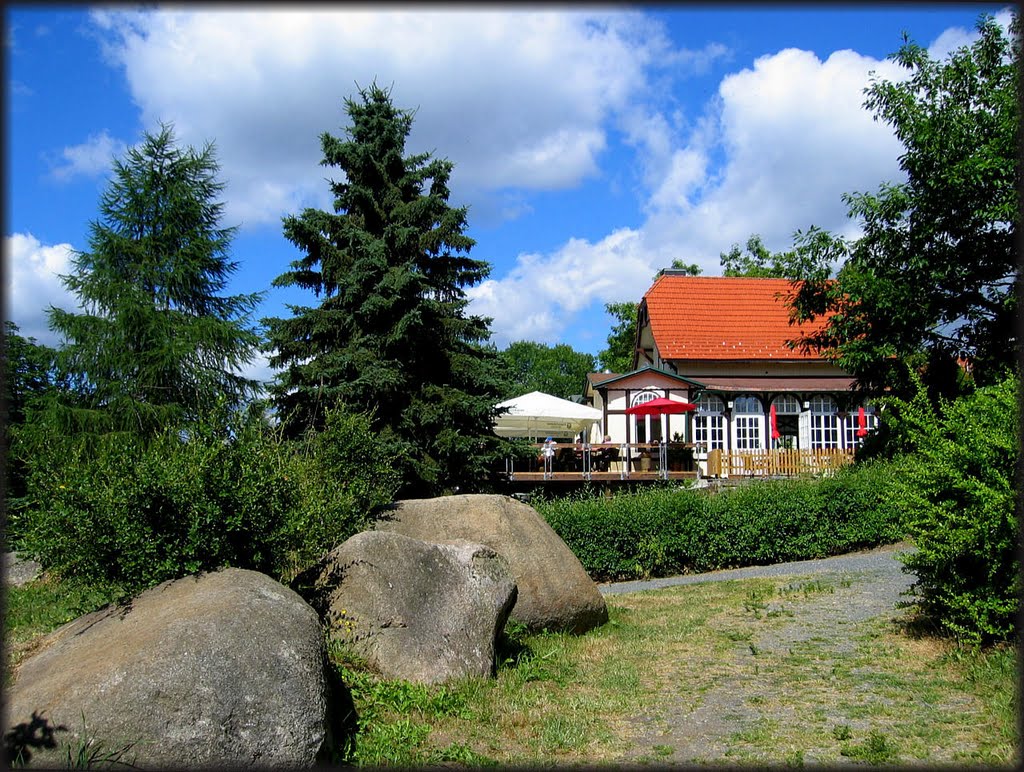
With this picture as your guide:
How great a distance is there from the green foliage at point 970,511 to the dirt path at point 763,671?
1248 millimetres

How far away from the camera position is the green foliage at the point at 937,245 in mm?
19922

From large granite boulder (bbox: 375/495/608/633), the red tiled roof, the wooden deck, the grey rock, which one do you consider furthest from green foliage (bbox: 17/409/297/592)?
the red tiled roof

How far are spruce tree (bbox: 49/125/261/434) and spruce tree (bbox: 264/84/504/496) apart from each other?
1.86 metres

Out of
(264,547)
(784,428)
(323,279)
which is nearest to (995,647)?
(264,547)

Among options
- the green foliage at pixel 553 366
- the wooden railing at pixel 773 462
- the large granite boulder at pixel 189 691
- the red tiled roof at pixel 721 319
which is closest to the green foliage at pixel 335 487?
the large granite boulder at pixel 189 691

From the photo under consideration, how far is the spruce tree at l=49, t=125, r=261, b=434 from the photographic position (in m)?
16.5

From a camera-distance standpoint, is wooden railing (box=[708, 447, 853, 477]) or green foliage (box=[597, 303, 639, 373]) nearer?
wooden railing (box=[708, 447, 853, 477])

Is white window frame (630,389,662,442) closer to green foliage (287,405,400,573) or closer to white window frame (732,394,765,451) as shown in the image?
white window frame (732,394,765,451)

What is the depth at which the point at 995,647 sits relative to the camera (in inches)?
299

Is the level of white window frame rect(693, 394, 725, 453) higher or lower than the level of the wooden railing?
higher

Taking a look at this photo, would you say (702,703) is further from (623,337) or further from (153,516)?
(623,337)

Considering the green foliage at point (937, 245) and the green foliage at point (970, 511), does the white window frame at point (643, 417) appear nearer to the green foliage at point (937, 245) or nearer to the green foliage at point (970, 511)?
the green foliage at point (937, 245)

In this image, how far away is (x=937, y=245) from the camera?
21016 mm

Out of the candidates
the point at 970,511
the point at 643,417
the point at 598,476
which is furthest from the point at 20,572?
the point at 643,417
